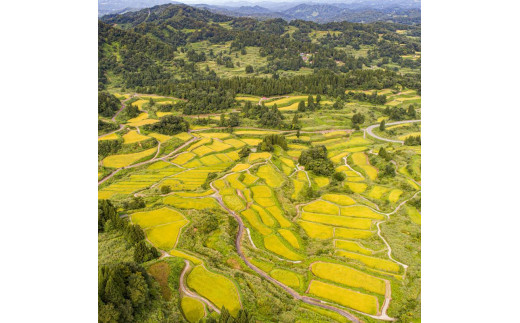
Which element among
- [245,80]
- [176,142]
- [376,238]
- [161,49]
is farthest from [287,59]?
[376,238]

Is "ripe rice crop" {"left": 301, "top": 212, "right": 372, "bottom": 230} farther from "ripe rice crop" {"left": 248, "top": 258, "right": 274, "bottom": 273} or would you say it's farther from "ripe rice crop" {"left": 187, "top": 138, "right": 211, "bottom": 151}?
"ripe rice crop" {"left": 187, "top": 138, "right": 211, "bottom": 151}

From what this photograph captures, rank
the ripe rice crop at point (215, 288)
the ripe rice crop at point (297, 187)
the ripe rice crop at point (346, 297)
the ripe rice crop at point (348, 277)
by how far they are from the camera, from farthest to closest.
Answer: the ripe rice crop at point (297, 187) → the ripe rice crop at point (348, 277) → the ripe rice crop at point (346, 297) → the ripe rice crop at point (215, 288)

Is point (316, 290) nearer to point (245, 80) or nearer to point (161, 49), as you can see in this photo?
point (245, 80)

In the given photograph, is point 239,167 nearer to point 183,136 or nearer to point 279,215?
point 279,215

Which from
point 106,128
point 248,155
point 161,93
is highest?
point 161,93

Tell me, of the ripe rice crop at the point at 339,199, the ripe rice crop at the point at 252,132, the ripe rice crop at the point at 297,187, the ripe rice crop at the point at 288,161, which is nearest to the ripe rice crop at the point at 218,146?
the ripe rice crop at the point at 252,132

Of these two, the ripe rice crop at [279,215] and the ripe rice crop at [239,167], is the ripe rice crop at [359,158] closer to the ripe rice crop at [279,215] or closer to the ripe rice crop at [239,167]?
the ripe rice crop at [239,167]

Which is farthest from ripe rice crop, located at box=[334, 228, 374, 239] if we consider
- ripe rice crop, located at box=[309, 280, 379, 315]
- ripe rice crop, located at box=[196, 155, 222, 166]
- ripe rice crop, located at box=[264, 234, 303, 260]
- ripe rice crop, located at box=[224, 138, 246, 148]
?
ripe rice crop, located at box=[224, 138, 246, 148]
